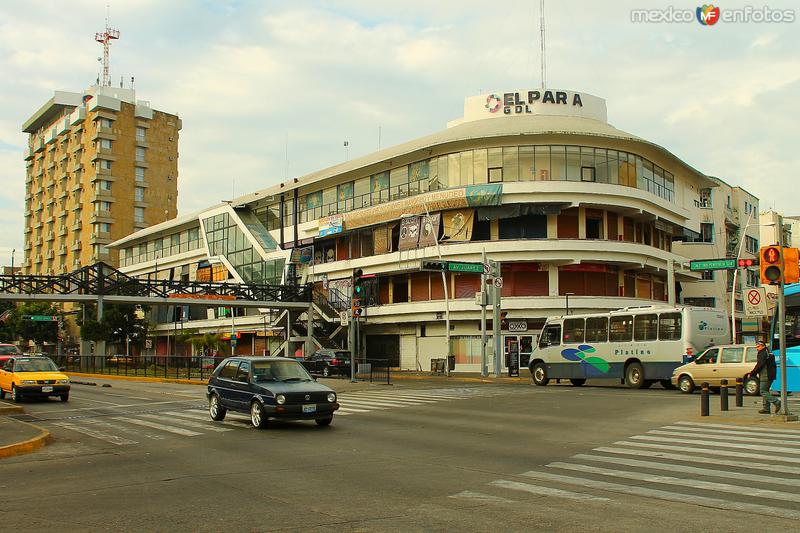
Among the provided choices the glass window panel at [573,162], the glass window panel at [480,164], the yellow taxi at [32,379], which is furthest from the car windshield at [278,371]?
the glass window panel at [573,162]

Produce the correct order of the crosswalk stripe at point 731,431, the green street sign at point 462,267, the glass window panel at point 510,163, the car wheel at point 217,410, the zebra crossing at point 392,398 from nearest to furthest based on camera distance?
1. the crosswalk stripe at point 731,431
2. the car wheel at point 217,410
3. the zebra crossing at point 392,398
4. the green street sign at point 462,267
5. the glass window panel at point 510,163

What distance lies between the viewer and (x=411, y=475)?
35.1 ft

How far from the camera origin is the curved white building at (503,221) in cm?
4903

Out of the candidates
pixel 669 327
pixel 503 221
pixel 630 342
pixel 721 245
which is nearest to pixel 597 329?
pixel 630 342

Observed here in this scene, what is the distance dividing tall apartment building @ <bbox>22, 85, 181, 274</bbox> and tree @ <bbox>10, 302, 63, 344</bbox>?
979 cm

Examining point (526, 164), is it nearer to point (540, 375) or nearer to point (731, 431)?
point (540, 375)

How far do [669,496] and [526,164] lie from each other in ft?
138

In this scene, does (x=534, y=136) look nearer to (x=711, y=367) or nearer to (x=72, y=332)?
(x=711, y=367)

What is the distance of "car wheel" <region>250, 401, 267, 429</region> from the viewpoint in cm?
1652

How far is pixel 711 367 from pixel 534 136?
83.6 feet

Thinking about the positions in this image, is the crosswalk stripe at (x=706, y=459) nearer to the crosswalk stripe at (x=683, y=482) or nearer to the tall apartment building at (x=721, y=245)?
the crosswalk stripe at (x=683, y=482)

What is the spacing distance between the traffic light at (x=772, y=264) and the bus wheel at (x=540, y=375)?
1788 cm

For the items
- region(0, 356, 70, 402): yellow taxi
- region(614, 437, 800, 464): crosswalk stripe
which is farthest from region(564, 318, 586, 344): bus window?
region(0, 356, 70, 402): yellow taxi

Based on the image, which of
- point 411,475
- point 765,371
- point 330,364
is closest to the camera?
point 411,475
